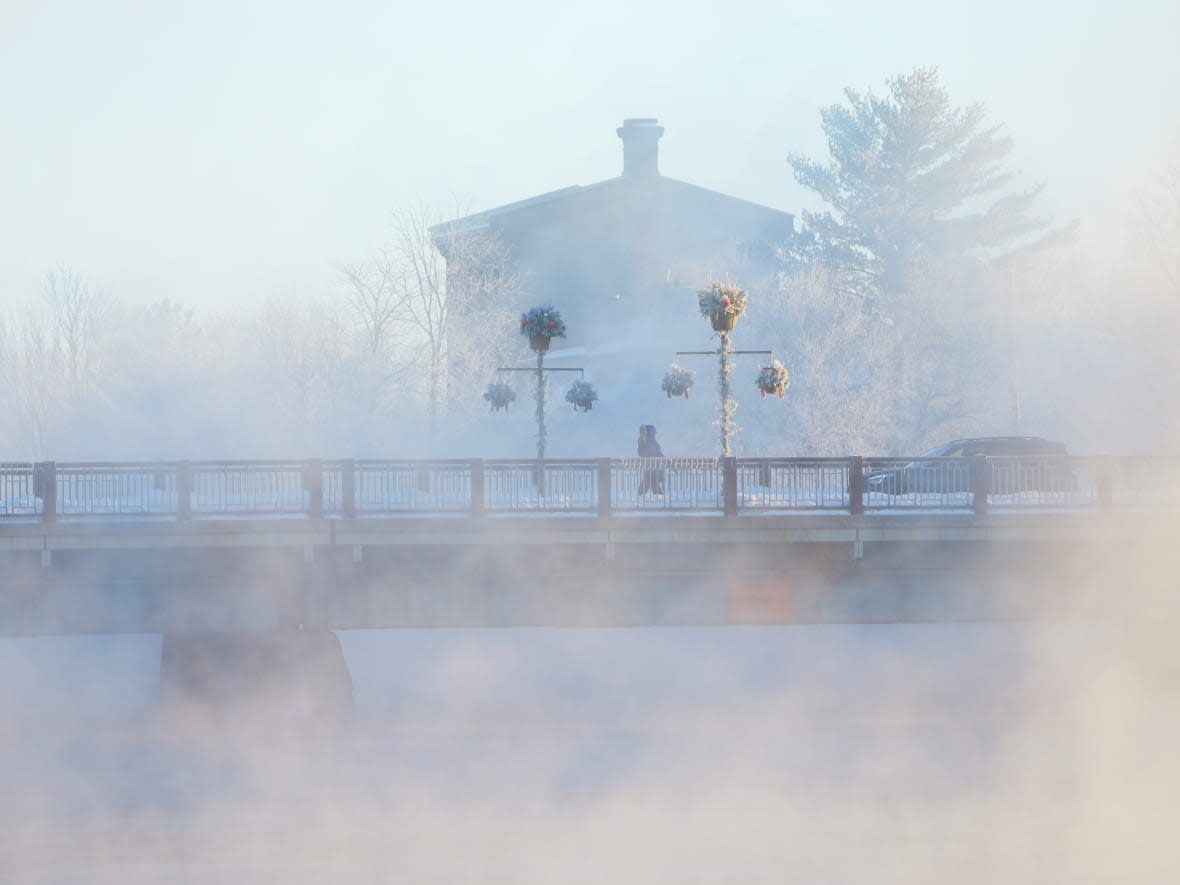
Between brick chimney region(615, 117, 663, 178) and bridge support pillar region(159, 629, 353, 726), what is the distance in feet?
134

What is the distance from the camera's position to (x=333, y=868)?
20156 millimetres

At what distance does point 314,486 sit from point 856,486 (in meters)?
8.43

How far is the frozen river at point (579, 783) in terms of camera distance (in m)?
20.5

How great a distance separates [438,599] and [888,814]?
7.74 meters

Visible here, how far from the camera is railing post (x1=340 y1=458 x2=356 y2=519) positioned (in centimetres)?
2342

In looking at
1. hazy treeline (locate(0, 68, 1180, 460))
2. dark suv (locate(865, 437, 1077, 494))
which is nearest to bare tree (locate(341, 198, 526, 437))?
hazy treeline (locate(0, 68, 1180, 460))

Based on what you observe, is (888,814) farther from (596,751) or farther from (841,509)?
(596,751)

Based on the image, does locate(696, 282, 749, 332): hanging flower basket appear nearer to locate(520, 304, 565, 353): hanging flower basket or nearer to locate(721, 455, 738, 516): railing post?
locate(520, 304, 565, 353): hanging flower basket

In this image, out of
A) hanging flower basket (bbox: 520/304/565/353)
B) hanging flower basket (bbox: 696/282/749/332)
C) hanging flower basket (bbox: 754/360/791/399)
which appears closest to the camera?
hanging flower basket (bbox: 696/282/749/332)

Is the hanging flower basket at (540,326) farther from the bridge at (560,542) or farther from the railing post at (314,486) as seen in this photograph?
the railing post at (314,486)

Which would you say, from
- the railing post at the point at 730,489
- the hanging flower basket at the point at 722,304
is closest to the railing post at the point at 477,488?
the railing post at the point at 730,489

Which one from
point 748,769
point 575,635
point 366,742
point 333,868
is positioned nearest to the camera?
point 333,868

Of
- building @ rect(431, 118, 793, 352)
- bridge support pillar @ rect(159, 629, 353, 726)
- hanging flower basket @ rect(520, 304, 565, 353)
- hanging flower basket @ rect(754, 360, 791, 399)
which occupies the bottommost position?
bridge support pillar @ rect(159, 629, 353, 726)

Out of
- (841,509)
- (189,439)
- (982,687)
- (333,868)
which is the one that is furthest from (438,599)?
(189,439)
